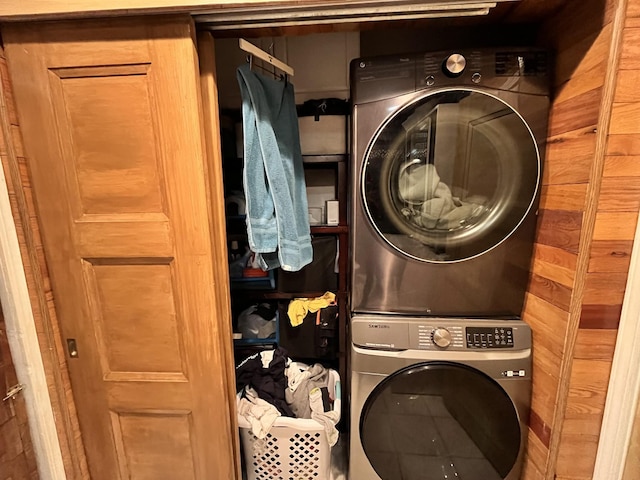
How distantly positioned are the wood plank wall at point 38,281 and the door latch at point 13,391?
7cm

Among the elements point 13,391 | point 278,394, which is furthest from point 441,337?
point 13,391

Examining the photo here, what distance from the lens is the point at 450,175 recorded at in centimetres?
111

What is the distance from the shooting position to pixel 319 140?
4.47ft

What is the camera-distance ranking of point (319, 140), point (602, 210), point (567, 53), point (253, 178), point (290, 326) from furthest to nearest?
1. point (290, 326)
2. point (319, 140)
3. point (253, 178)
4. point (567, 53)
5. point (602, 210)

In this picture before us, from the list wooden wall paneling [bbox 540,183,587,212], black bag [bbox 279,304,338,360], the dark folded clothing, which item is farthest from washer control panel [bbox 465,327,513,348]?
the dark folded clothing

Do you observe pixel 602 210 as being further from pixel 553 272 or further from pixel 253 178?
pixel 253 178

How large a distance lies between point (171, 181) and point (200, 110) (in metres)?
0.24

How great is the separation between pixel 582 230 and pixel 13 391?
1886 millimetres

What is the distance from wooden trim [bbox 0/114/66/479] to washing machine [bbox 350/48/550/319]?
43.5 inches

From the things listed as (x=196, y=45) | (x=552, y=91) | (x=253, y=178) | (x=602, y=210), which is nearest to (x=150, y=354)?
(x=253, y=178)

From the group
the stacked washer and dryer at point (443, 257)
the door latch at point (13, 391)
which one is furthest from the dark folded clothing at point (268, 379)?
the door latch at point (13, 391)

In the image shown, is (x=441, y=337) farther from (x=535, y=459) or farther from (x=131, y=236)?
(x=131, y=236)

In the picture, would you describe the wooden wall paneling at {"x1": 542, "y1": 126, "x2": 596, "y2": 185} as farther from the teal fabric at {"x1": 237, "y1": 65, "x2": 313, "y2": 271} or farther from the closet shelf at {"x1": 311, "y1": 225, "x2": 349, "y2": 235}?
the teal fabric at {"x1": 237, "y1": 65, "x2": 313, "y2": 271}

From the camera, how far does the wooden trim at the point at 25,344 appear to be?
919 millimetres
